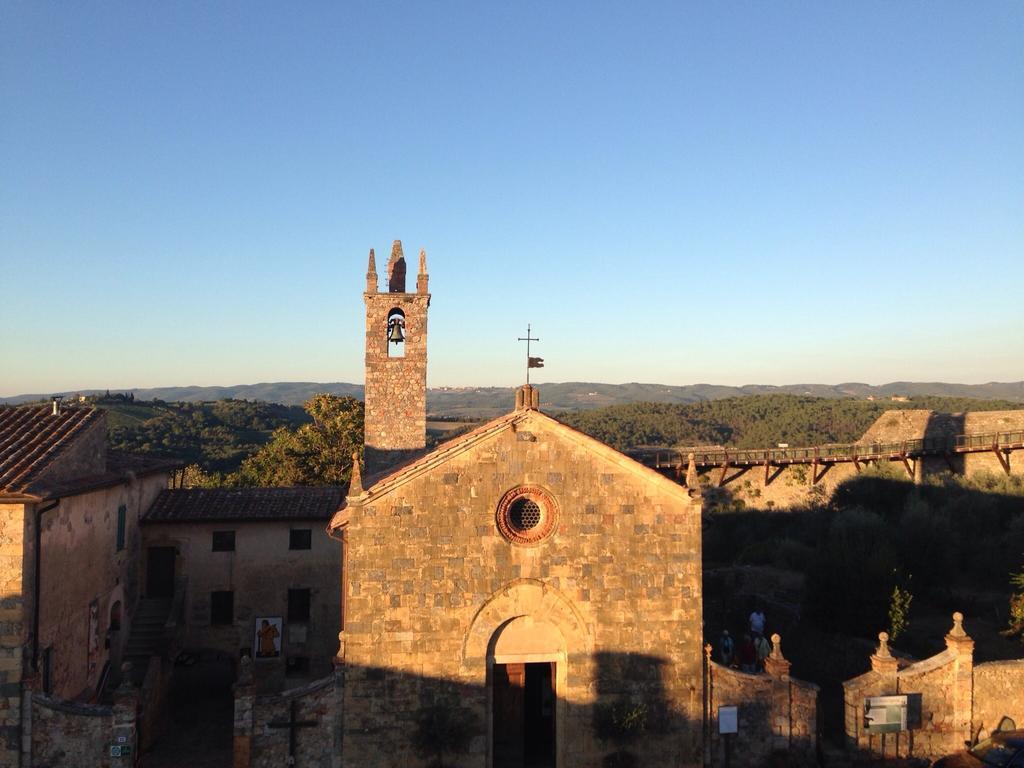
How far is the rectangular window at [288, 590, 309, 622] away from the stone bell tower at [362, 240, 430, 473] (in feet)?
12.6

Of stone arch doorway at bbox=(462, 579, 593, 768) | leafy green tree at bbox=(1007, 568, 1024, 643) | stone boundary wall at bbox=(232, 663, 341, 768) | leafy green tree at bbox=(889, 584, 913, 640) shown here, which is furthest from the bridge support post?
stone boundary wall at bbox=(232, 663, 341, 768)

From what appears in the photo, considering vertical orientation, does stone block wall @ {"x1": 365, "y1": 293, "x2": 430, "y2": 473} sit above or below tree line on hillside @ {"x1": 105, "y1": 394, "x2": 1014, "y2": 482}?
above

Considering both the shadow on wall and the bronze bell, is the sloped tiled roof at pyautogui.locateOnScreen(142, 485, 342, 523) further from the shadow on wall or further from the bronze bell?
the shadow on wall

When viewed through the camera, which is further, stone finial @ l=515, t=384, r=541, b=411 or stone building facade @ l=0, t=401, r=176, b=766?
stone finial @ l=515, t=384, r=541, b=411

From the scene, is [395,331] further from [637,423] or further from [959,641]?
[637,423]

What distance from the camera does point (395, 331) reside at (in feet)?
72.4

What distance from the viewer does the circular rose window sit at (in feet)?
48.9

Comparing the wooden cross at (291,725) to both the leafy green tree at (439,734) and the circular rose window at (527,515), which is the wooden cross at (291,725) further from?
the circular rose window at (527,515)

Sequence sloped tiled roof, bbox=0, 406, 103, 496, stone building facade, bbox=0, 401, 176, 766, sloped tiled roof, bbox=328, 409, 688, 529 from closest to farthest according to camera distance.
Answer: stone building facade, bbox=0, 401, 176, 766
sloped tiled roof, bbox=0, 406, 103, 496
sloped tiled roof, bbox=328, 409, 688, 529

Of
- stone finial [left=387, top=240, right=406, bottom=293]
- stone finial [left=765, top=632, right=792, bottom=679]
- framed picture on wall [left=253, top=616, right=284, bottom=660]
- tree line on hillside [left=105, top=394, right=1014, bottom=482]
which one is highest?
stone finial [left=387, top=240, right=406, bottom=293]

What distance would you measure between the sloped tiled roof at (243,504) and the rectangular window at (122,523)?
4.57 ft

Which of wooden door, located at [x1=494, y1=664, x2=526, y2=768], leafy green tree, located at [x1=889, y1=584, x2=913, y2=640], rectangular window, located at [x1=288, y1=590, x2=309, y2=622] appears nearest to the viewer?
wooden door, located at [x1=494, y1=664, x2=526, y2=768]

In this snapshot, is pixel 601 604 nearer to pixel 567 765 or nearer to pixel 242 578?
pixel 567 765

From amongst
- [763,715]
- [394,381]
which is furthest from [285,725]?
[394,381]
